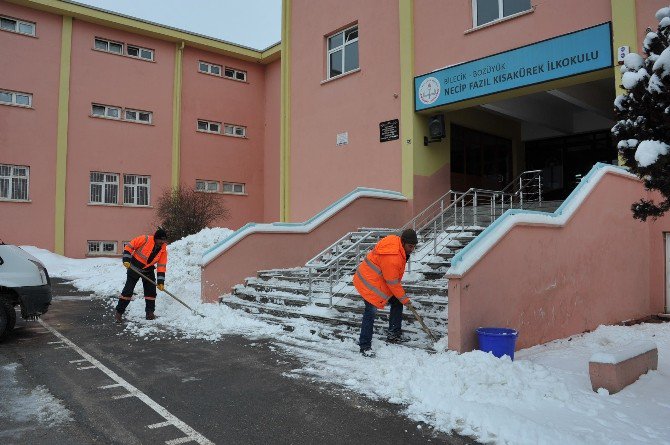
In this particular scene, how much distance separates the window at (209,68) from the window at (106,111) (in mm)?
4567

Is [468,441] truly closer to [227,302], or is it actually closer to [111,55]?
[227,302]

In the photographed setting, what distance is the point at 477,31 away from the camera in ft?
38.3

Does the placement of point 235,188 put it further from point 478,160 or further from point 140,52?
point 478,160

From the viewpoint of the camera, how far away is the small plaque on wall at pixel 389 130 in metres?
13.1

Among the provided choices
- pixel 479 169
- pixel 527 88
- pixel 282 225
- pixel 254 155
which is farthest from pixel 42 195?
pixel 527 88

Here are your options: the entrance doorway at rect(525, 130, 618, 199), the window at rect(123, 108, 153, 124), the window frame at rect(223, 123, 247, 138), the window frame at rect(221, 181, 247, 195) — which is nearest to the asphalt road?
the entrance doorway at rect(525, 130, 618, 199)

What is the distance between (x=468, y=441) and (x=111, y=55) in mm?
22029

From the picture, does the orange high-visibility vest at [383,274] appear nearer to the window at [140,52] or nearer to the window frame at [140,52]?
the window frame at [140,52]

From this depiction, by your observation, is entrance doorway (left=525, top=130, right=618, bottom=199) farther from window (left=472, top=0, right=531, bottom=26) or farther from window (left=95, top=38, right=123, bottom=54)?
window (left=95, top=38, right=123, bottom=54)

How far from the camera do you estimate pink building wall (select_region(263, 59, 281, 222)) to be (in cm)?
2455

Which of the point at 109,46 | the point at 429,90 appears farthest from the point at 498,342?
the point at 109,46

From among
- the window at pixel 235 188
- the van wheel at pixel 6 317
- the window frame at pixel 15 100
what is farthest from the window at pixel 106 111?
the van wheel at pixel 6 317

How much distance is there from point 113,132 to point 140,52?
13.1 feet

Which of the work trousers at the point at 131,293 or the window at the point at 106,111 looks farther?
the window at the point at 106,111
